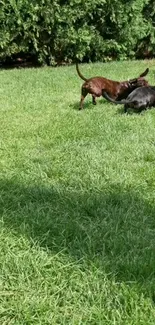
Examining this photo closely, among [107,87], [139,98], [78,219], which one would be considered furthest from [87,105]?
[78,219]

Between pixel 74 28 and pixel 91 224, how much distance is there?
1063 cm

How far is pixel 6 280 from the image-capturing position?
266 centimetres

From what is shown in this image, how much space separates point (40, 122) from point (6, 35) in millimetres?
7023

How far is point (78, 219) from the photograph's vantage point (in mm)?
3367

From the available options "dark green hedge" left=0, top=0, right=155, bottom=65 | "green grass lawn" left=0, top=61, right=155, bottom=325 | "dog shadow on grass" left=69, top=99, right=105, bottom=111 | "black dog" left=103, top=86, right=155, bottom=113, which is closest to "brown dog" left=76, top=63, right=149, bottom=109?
"dog shadow on grass" left=69, top=99, right=105, bottom=111

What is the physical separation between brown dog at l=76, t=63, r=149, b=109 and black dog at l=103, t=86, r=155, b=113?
25cm

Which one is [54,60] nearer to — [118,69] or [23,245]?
[118,69]

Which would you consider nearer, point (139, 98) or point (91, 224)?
point (91, 224)

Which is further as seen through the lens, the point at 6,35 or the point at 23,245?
the point at 6,35

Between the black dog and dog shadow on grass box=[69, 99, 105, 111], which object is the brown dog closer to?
dog shadow on grass box=[69, 99, 105, 111]

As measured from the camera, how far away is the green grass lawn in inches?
97.5

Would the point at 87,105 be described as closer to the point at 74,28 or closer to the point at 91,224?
the point at 91,224

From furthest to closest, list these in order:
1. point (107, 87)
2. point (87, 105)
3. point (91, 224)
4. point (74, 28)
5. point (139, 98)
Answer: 1. point (74, 28)
2. point (87, 105)
3. point (107, 87)
4. point (139, 98)
5. point (91, 224)

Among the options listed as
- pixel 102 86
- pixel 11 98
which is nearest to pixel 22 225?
pixel 102 86
